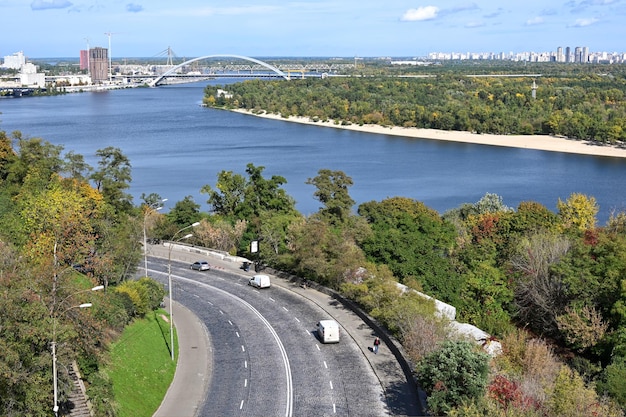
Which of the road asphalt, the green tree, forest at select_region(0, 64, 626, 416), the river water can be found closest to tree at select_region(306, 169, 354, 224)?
forest at select_region(0, 64, 626, 416)

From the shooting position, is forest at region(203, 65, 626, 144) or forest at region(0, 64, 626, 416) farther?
forest at region(203, 65, 626, 144)

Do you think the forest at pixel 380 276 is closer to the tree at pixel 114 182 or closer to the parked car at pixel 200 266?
the tree at pixel 114 182

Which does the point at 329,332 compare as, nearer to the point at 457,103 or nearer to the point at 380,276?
the point at 380,276

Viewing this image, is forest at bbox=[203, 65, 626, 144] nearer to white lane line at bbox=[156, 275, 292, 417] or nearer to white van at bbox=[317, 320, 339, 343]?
white lane line at bbox=[156, 275, 292, 417]

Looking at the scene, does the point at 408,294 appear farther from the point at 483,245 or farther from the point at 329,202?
the point at 329,202

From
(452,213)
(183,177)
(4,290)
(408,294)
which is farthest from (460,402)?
(183,177)
